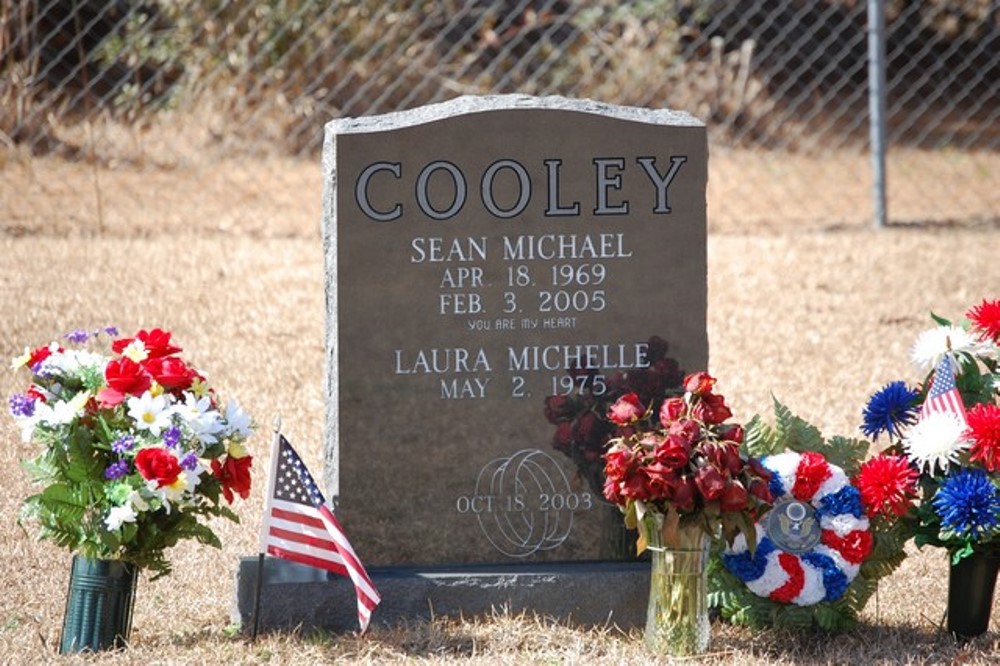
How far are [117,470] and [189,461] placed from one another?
0.18 meters

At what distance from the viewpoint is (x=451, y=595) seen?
4.38 metres

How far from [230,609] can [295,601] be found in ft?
0.75

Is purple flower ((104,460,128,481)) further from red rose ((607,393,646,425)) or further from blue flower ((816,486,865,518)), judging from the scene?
blue flower ((816,486,865,518))

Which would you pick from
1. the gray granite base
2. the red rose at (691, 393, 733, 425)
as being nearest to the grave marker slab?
the gray granite base

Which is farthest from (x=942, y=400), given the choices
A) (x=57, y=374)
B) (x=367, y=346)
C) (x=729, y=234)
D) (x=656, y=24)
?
(x=656, y=24)

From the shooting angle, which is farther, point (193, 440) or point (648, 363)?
point (648, 363)

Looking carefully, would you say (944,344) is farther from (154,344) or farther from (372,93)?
(372,93)

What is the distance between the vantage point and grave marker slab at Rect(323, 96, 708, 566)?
4402 millimetres

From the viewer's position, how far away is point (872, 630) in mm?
4355

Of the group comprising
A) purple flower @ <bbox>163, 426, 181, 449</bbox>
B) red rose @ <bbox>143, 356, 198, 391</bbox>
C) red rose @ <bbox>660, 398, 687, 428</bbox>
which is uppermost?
red rose @ <bbox>143, 356, 198, 391</bbox>

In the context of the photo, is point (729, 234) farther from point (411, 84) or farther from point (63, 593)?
point (63, 593)

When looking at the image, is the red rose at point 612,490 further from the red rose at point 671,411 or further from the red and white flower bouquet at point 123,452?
the red and white flower bouquet at point 123,452

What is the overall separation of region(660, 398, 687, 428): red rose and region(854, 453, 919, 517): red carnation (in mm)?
552

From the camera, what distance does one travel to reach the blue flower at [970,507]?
4.00m
